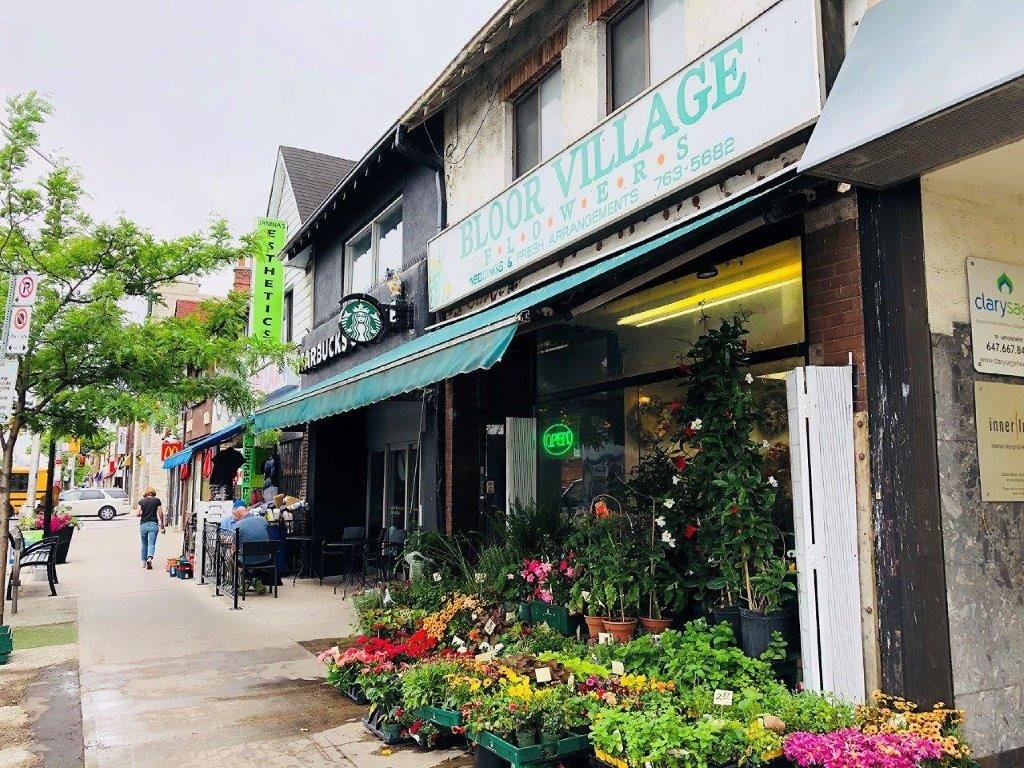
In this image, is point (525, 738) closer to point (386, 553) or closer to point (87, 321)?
point (87, 321)

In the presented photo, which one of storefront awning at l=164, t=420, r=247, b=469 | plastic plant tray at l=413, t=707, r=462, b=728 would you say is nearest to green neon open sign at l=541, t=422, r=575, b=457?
plastic plant tray at l=413, t=707, r=462, b=728

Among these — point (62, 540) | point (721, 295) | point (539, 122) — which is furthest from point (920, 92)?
point (62, 540)

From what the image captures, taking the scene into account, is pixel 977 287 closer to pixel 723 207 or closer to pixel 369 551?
pixel 723 207

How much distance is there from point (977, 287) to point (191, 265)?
847 centimetres

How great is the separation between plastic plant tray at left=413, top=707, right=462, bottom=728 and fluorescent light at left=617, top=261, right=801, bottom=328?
12.4 feet

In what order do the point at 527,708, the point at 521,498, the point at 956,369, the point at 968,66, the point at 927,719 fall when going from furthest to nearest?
1. the point at 521,498
2. the point at 956,369
3. the point at 527,708
4. the point at 927,719
5. the point at 968,66

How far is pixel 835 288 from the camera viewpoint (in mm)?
5031

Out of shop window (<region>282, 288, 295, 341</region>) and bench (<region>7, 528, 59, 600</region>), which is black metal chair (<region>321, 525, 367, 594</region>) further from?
shop window (<region>282, 288, 295, 341</region>)

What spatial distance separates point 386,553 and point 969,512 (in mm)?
9661

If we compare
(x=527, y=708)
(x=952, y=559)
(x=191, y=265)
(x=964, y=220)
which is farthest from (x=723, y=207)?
(x=191, y=265)

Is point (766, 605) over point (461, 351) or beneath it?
beneath

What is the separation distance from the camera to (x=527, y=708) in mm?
4430

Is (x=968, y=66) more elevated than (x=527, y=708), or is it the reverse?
(x=968, y=66)

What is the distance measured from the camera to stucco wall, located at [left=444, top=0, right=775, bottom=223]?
633cm
